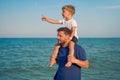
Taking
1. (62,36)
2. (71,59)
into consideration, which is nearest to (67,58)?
(71,59)

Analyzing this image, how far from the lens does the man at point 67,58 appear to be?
14.2ft

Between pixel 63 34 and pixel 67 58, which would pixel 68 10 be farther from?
pixel 67 58

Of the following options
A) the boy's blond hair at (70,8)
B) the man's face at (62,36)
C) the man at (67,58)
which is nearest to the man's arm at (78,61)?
the man at (67,58)

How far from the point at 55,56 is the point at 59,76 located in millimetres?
309

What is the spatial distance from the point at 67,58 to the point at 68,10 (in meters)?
1.05

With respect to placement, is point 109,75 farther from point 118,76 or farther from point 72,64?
point 72,64

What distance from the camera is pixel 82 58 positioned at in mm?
4340

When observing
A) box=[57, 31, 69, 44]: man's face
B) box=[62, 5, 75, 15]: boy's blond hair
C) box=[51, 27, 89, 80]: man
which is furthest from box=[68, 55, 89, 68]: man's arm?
box=[62, 5, 75, 15]: boy's blond hair

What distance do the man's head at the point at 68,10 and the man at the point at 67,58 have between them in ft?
2.35

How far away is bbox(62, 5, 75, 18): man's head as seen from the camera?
502 centimetres

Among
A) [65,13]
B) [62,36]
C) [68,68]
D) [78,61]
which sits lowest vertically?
[68,68]

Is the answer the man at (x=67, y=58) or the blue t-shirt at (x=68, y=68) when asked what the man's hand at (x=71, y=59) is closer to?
the man at (x=67, y=58)

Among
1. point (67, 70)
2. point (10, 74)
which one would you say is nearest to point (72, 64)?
point (67, 70)

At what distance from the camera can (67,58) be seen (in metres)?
4.36
